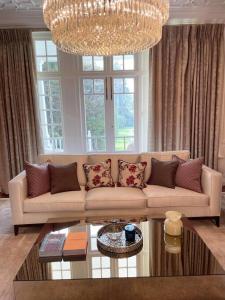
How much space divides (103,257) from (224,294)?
0.96 metres

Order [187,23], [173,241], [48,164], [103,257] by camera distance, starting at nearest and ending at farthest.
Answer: [103,257], [173,241], [48,164], [187,23]

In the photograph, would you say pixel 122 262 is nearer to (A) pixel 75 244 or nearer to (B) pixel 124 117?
(A) pixel 75 244

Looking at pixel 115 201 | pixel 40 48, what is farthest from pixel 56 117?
pixel 115 201

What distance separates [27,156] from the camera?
14.0 ft

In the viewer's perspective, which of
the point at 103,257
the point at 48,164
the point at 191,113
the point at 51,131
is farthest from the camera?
the point at 51,131

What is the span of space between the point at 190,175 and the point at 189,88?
178 centimetres

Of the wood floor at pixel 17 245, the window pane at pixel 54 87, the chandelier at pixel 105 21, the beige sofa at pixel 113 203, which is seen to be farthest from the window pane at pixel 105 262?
the window pane at pixel 54 87

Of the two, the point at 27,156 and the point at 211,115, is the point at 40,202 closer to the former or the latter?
the point at 27,156

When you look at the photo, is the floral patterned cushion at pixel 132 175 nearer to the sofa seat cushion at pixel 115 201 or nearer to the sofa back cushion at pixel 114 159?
the sofa back cushion at pixel 114 159

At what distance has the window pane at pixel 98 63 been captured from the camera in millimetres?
4348

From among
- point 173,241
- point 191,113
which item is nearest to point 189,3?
point 191,113

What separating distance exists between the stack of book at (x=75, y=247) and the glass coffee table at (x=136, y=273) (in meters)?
0.04

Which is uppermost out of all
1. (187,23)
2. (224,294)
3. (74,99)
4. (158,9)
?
(187,23)

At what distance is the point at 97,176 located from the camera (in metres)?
3.18
